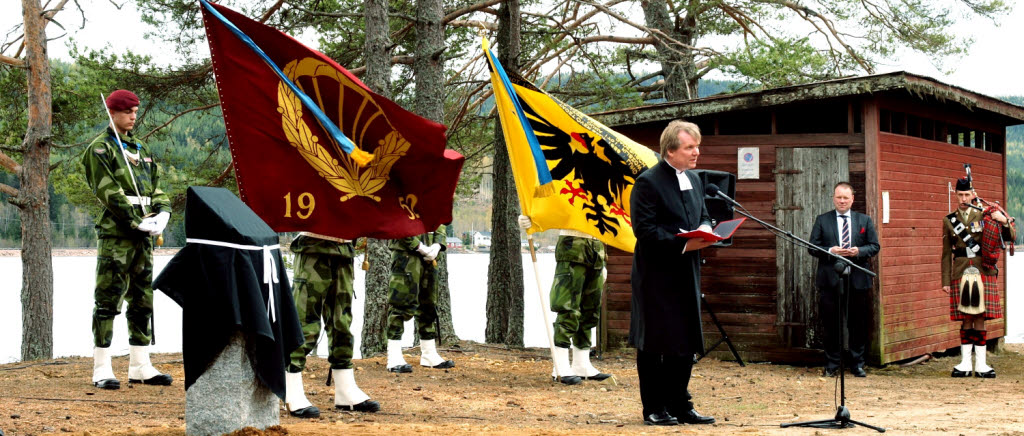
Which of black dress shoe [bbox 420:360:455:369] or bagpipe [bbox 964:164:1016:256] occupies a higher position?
bagpipe [bbox 964:164:1016:256]

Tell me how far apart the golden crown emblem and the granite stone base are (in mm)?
1730

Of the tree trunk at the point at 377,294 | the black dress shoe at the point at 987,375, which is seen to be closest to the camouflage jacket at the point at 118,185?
the tree trunk at the point at 377,294

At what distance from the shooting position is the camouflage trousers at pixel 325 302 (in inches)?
243

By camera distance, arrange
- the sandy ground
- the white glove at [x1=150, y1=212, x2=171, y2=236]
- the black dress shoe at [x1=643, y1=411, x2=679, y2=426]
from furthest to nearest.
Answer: the white glove at [x1=150, y1=212, x2=171, y2=236]
the black dress shoe at [x1=643, y1=411, x2=679, y2=426]
the sandy ground

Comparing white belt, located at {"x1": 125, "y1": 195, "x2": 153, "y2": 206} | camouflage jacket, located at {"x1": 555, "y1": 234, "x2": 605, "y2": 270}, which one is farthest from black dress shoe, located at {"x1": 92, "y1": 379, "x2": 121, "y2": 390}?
camouflage jacket, located at {"x1": 555, "y1": 234, "x2": 605, "y2": 270}

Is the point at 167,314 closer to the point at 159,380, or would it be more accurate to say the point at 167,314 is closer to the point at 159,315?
the point at 159,315

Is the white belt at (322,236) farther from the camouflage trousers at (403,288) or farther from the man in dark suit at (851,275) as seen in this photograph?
the man in dark suit at (851,275)

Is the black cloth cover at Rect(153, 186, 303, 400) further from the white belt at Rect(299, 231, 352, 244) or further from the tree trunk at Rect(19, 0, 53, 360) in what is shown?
the tree trunk at Rect(19, 0, 53, 360)

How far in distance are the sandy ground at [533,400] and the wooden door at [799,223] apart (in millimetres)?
479

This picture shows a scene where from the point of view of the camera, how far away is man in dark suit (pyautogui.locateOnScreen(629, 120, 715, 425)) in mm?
5879

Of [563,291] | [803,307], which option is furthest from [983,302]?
[563,291]

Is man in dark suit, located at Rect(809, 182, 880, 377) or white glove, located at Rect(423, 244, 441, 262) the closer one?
white glove, located at Rect(423, 244, 441, 262)

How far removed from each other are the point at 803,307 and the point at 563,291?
3580 millimetres

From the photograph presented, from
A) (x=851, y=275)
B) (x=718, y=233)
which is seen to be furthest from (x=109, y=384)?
(x=851, y=275)
